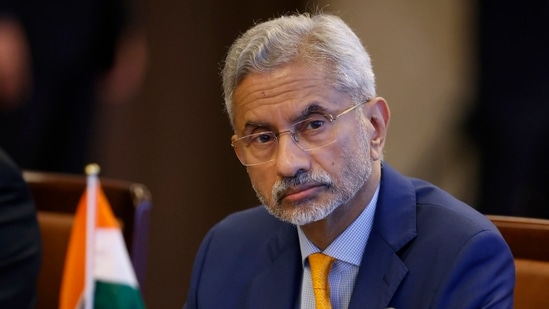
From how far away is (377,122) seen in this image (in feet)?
7.53

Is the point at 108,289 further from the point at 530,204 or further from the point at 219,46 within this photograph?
the point at 219,46

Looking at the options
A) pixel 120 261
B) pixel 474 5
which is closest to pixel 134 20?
pixel 474 5

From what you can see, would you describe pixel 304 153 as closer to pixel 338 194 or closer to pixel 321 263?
pixel 338 194

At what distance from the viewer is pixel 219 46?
17.9ft

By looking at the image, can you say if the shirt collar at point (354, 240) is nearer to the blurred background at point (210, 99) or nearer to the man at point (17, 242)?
the man at point (17, 242)

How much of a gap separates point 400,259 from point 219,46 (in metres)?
3.39

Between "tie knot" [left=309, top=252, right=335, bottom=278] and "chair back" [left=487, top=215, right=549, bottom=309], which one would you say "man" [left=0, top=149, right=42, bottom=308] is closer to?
"tie knot" [left=309, top=252, right=335, bottom=278]

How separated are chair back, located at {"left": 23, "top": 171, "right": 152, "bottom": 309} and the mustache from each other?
2.32ft

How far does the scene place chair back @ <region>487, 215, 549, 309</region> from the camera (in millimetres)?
2203

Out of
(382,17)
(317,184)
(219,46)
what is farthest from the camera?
(219,46)

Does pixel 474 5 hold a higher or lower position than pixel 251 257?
higher

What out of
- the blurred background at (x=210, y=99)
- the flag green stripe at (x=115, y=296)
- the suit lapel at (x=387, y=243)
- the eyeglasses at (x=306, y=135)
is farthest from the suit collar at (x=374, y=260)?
the blurred background at (x=210, y=99)

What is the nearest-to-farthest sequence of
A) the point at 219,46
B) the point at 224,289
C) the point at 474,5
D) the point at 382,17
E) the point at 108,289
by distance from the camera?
1. the point at 108,289
2. the point at 224,289
3. the point at 474,5
4. the point at 382,17
5. the point at 219,46

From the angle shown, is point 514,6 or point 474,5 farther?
point 474,5
